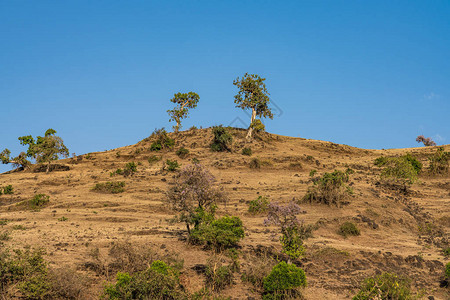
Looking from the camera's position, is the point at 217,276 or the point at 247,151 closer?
the point at 217,276

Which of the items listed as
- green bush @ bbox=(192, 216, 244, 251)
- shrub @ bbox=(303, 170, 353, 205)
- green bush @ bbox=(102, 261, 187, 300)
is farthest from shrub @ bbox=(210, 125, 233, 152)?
green bush @ bbox=(102, 261, 187, 300)

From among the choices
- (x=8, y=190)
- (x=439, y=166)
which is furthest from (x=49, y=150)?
(x=439, y=166)

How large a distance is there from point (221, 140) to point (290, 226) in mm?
37260

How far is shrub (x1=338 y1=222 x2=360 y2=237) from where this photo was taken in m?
25.3

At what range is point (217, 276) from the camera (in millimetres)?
15594

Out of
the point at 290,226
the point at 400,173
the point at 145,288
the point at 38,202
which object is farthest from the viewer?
the point at 400,173

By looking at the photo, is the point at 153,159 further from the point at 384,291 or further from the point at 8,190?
the point at 384,291

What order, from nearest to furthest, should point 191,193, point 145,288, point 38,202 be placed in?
1. point 145,288
2. point 191,193
3. point 38,202

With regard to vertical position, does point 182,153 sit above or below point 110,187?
above

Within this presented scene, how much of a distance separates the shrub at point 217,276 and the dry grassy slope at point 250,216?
1.21 feet

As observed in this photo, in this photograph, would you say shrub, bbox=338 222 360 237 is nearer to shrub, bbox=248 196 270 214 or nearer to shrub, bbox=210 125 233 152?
shrub, bbox=248 196 270 214

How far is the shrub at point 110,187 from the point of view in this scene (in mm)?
37062

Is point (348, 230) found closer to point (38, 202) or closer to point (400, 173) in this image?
point (400, 173)

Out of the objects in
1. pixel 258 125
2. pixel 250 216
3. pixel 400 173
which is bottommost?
pixel 250 216
